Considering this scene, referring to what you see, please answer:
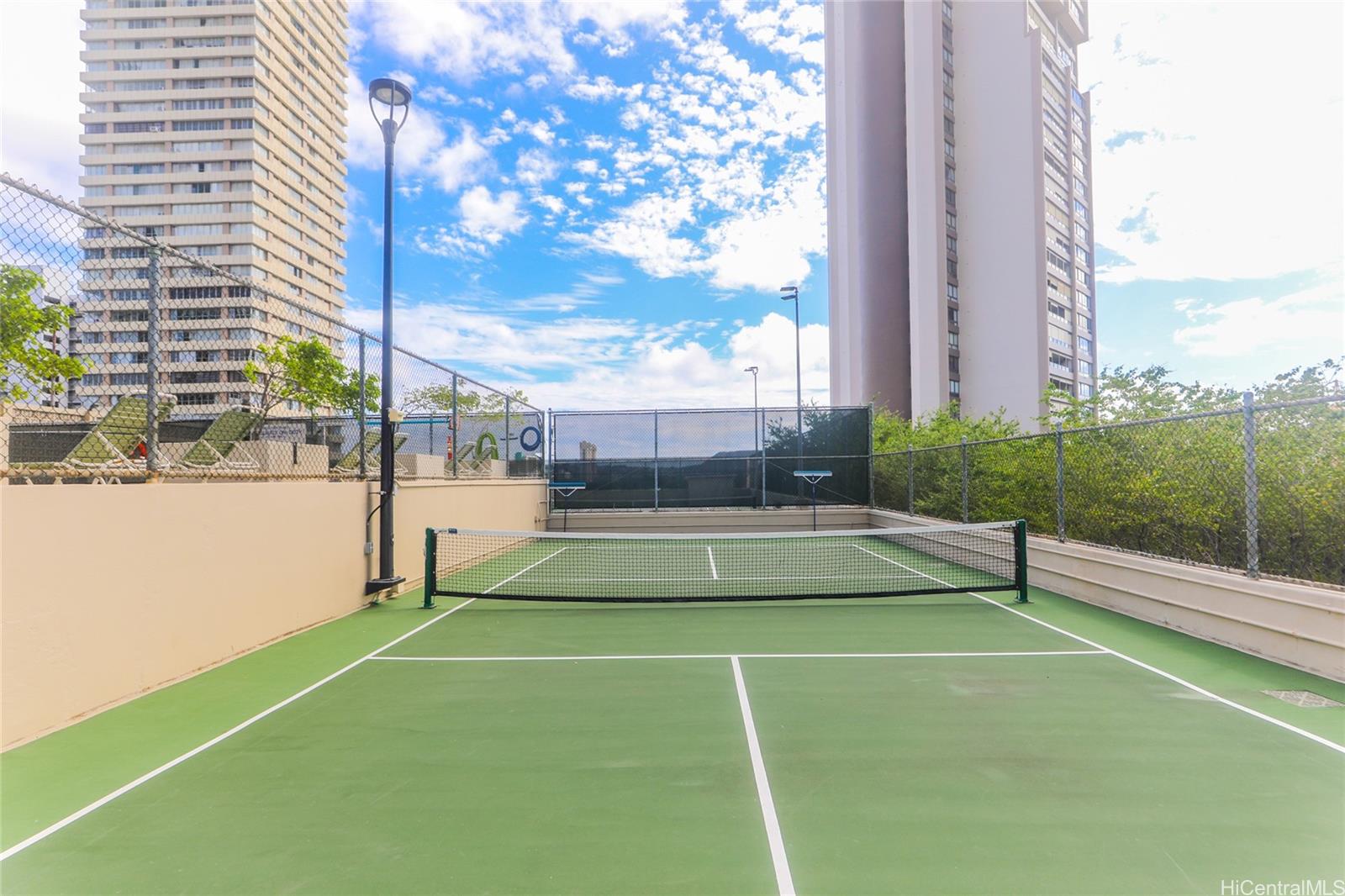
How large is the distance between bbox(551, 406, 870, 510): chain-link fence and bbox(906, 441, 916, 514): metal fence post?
2806 mm

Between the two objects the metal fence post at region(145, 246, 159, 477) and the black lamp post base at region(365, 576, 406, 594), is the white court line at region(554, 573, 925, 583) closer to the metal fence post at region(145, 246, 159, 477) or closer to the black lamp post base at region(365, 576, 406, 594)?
the black lamp post base at region(365, 576, 406, 594)

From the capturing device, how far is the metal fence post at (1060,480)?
28.8 feet

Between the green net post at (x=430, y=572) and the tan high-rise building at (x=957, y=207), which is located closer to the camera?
the green net post at (x=430, y=572)

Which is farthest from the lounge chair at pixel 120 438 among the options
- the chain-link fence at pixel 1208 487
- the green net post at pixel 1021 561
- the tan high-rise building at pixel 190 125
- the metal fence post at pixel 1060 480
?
the tan high-rise building at pixel 190 125

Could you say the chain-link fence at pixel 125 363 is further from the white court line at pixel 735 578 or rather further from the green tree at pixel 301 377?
the white court line at pixel 735 578

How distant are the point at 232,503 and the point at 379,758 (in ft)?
11.1

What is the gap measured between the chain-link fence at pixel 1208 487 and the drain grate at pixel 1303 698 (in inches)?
56.6

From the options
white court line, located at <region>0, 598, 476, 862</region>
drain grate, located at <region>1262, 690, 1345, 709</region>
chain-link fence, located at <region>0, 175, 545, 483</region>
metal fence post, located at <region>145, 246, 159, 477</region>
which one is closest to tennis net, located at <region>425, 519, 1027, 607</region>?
chain-link fence, located at <region>0, 175, 545, 483</region>

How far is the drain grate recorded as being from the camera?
453cm

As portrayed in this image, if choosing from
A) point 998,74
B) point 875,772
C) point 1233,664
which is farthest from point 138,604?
point 998,74

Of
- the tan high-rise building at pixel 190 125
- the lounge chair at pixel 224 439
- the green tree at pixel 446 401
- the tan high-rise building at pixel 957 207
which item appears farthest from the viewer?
the tan high-rise building at pixel 190 125

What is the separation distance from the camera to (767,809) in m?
3.18

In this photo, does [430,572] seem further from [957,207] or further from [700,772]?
[957,207]

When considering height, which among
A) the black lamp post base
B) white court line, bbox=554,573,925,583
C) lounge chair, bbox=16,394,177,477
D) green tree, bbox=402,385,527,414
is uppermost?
green tree, bbox=402,385,527,414
